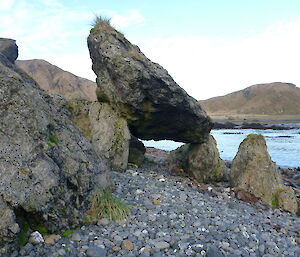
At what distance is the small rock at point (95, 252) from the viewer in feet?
20.8

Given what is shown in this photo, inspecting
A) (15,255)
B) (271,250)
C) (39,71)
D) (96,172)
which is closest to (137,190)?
(96,172)

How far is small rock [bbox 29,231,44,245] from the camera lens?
20.3 ft

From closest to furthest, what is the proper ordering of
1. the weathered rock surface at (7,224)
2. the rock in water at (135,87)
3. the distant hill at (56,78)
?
1. the weathered rock surface at (7,224)
2. the rock in water at (135,87)
3. the distant hill at (56,78)

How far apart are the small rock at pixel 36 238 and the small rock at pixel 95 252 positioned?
0.90m

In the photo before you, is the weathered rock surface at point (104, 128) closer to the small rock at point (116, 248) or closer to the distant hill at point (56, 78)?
the small rock at point (116, 248)

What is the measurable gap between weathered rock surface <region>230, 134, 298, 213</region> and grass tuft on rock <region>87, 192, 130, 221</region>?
725 cm

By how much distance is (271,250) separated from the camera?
7801 millimetres

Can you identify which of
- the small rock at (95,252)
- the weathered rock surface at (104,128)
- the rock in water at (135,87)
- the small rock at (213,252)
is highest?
the rock in water at (135,87)

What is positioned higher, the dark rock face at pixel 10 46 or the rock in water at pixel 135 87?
the dark rock face at pixel 10 46

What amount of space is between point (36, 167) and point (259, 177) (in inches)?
390

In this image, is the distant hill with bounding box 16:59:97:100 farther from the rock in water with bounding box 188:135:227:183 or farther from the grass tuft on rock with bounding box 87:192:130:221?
the grass tuft on rock with bounding box 87:192:130:221

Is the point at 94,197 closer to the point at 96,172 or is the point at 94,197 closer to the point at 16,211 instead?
the point at 96,172

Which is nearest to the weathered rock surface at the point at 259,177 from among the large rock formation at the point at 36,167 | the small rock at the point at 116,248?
the large rock formation at the point at 36,167

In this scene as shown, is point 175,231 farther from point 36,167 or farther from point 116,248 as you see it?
point 36,167
